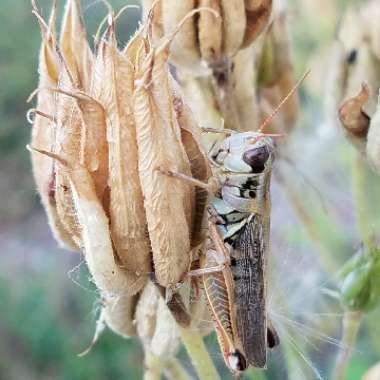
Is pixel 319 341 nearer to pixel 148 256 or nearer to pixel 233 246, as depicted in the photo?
pixel 233 246

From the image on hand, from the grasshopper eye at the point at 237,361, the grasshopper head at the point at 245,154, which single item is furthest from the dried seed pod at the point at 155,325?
the grasshopper head at the point at 245,154

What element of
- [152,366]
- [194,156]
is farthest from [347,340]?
[194,156]

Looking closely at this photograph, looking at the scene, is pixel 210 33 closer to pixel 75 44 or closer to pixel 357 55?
pixel 75 44

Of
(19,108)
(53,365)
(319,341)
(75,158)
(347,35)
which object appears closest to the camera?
(75,158)

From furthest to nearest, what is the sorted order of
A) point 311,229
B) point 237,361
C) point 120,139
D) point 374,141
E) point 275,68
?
1. point 311,229
2. point 275,68
3. point 374,141
4. point 237,361
5. point 120,139

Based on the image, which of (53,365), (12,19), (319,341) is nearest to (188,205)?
(319,341)

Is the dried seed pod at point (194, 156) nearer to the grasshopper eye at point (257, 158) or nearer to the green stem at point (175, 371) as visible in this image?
the grasshopper eye at point (257, 158)
